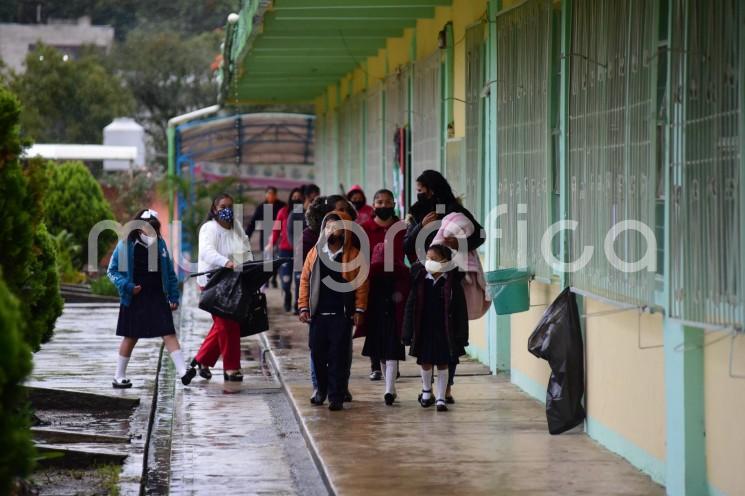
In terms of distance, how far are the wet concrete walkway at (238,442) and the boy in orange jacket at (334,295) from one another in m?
0.59

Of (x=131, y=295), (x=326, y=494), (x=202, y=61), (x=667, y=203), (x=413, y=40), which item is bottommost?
(x=326, y=494)

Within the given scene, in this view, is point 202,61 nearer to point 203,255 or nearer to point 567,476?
point 203,255

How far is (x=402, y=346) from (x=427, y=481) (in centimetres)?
315

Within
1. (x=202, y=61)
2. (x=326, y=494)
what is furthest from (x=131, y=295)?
(x=202, y=61)

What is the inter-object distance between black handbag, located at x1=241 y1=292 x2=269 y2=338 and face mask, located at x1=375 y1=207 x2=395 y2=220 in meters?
1.53

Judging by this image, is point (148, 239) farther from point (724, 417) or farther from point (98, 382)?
point (724, 417)

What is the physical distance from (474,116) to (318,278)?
3.76 m

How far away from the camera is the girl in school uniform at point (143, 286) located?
497 inches

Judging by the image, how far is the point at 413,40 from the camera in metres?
18.4

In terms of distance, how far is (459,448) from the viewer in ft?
31.3

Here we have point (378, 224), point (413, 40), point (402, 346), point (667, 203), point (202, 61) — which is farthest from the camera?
point (202, 61)

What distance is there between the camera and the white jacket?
42.8ft

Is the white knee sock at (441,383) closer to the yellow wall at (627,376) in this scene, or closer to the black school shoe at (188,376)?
the yellow wall at (627,376)

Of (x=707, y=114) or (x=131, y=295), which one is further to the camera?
(x=131, y=295)
